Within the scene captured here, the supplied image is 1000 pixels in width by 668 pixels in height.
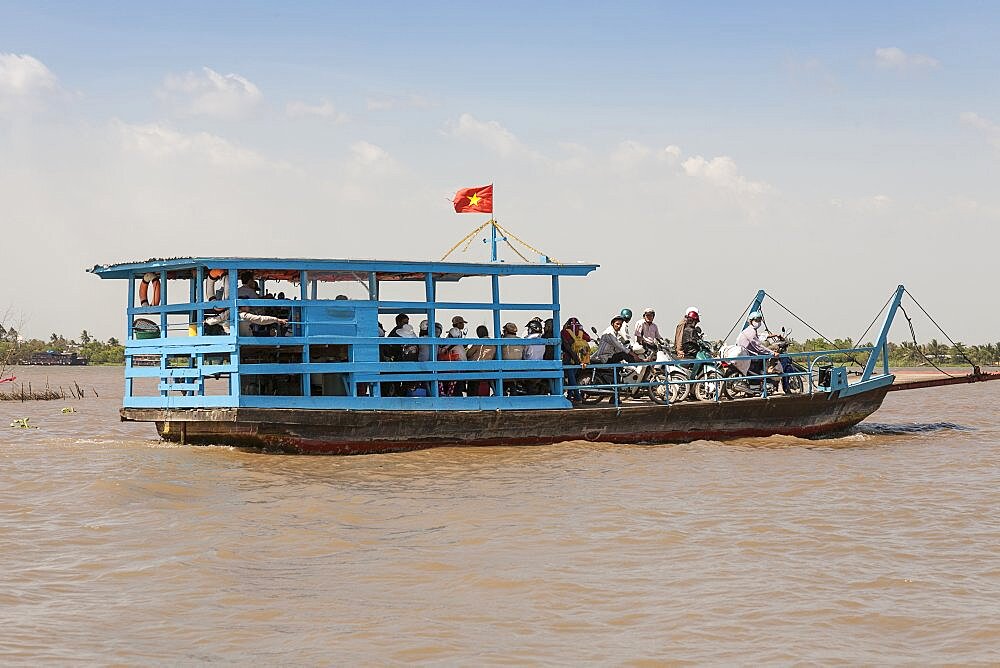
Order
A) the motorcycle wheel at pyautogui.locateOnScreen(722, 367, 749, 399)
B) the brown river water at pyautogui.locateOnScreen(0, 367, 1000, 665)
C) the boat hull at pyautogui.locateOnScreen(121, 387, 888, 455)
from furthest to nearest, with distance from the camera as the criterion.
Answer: the motorcycle wheel at pyautogui.locateOnScreen(722, 367, 749, 399), the boat hull at pyautogui.locateOnScreen(121, 387, 888, 455), the brown river water at pyautogui.locateOnScreen(0, 367, 1000, 665)

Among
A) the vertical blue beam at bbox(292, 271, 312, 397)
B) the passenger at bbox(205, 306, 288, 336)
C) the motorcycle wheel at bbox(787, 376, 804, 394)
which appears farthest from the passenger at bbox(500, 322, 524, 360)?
the motorcycle wheel at bbox(787, 376, 804, 394)

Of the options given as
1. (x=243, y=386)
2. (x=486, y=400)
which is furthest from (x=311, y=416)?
(x=486, y=400)

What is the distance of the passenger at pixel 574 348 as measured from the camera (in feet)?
46.2

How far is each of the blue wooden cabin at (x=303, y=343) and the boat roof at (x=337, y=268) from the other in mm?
14

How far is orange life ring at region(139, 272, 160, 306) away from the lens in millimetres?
13070

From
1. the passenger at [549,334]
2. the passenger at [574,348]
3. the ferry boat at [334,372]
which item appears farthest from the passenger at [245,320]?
the passenger at [574,348]

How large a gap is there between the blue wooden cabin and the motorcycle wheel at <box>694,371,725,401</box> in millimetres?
2173

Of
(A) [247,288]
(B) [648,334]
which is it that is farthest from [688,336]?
(A) [247,288]

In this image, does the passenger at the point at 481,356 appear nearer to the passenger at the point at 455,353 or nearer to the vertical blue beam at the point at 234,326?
the passenger at the point at 455,353

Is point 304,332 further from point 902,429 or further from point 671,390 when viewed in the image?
point 902,429

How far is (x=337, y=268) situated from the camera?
41.7ft

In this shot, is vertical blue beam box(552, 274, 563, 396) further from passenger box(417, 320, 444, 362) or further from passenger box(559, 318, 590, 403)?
passenger box(417, 320, 444, 362)

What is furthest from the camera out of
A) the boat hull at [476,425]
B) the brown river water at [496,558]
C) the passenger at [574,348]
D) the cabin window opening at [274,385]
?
the passenger at [574,348]

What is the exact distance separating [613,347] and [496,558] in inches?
277
